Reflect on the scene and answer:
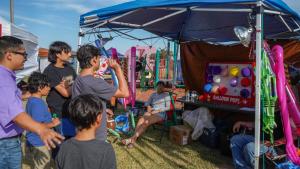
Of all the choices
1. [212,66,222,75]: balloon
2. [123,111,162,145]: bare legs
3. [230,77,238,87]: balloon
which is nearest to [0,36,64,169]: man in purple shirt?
[123,111,162,145]: bare legs

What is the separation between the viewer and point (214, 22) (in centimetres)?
630

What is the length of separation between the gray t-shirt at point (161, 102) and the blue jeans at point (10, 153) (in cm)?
443

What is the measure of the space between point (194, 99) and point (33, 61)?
8578mm

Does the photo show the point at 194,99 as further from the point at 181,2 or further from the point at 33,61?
the point at 33,61

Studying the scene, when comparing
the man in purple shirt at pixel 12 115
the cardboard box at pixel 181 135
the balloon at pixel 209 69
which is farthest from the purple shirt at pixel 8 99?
the balloon at pixel 209 69

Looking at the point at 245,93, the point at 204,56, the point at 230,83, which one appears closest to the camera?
the point at 245,93

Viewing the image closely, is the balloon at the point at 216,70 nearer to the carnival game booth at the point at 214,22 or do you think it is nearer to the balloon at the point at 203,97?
the carnival game booth at the point at 214,22

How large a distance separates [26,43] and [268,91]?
967 centimetres

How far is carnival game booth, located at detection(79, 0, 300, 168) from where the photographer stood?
3.37 meters

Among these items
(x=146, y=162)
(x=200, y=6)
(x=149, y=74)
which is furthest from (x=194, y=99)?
(x=149, y=74)

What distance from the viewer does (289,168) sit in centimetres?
361

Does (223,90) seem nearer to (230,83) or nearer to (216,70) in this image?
(230,83)

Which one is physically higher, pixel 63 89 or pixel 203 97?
pixel 63 89

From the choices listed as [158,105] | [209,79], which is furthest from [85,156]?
[209,79]
